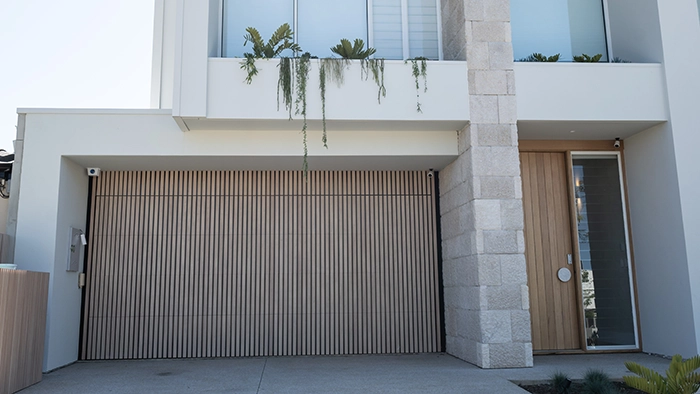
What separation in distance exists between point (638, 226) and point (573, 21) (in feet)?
9.84

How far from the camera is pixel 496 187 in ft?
20.7

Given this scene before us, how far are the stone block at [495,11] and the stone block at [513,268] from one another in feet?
9.14

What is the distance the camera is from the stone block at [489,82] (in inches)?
255

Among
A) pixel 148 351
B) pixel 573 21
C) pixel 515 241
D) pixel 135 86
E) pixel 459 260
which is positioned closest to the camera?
pixel 515 241

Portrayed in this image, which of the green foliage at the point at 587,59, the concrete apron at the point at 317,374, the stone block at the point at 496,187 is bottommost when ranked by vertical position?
the concrete apron at the point at 317,374

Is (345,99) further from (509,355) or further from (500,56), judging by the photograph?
(509,355)

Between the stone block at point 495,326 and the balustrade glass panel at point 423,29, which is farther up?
the balustrade glass panel at point 423,29

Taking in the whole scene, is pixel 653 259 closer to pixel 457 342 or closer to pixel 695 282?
pixel 695 282

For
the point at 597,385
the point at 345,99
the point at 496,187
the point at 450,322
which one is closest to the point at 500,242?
the point at 496,187

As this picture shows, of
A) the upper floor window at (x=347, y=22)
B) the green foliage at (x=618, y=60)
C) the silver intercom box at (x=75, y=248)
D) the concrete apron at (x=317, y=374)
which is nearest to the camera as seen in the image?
the concrete apron at (x=317, y=374)

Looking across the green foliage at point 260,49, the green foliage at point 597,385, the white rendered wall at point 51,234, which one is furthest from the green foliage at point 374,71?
the white rendered wall at point 51,234

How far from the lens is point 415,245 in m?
7.76

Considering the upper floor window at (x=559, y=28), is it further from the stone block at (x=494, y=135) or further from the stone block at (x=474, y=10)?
the stone block at (x=494, y=135)

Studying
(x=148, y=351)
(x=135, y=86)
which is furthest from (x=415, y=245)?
(x=135, y=86)
